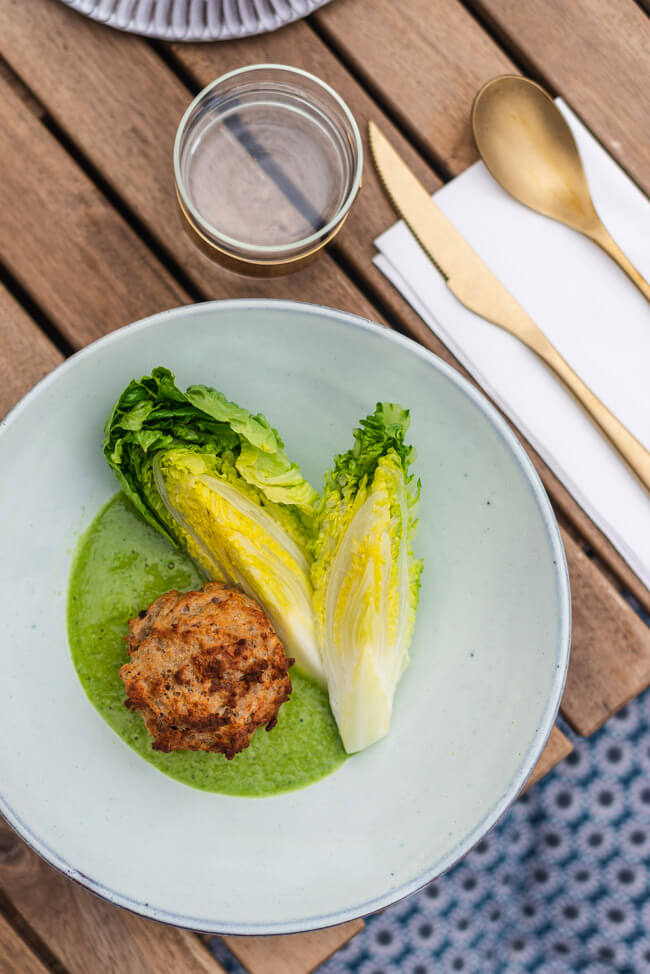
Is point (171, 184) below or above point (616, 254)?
above

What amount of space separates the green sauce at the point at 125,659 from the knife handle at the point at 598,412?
0.67 metres

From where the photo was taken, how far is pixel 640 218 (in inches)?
57.1

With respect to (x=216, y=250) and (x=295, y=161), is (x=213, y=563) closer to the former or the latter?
(x=216, y=250)

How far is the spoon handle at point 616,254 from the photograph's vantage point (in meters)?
1.43

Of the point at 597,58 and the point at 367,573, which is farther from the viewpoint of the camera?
the point at 597,58

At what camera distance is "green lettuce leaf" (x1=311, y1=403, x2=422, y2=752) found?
1.25 m

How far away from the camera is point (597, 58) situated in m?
1.47

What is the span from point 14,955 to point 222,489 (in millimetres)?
897

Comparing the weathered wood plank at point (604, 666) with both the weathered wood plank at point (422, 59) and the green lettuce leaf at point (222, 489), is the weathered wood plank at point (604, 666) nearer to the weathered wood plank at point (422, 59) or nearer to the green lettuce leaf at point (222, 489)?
the green lettuce leaf at point (222, 489)

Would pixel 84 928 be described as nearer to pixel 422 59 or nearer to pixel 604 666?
pixel 604 666

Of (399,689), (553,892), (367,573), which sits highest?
(367,573)

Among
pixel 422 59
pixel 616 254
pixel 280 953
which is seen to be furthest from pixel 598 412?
pixel 280 953

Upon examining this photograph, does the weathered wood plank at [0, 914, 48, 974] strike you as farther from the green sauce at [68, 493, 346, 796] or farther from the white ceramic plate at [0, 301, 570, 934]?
the green sauce at [68, 493, 346, 796]

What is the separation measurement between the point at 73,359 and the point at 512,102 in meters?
0.90
